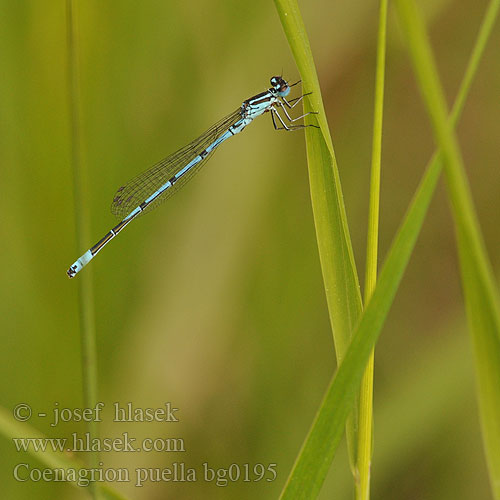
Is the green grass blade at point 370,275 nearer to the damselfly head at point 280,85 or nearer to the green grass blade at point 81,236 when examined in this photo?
the green grass blade at point 81,236

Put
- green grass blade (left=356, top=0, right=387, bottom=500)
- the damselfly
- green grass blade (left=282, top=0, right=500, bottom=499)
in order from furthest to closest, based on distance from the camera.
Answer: the damselfly → green grass blade (left=356, top=0, right=387, bottom=500) → green grass blade (left=282, top=0, right=500, bottom=499)

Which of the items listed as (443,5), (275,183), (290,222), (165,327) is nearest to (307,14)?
(443,5)

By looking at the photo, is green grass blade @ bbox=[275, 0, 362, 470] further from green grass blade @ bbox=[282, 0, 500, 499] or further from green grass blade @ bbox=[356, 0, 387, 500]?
green grass blade @ bbox=[282, 0, 500, 499]

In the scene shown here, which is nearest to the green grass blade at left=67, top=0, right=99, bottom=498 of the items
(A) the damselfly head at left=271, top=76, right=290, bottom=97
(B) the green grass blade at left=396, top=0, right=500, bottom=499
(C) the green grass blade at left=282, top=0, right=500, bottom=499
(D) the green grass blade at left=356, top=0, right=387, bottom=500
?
(C) the green grass blade at left=282, top=0, right=500, bottom=499

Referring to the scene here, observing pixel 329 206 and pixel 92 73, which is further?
pixel 92 73

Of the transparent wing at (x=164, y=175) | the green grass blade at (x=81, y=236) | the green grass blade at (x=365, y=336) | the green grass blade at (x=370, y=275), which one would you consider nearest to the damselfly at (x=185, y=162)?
the transparent wing at (x=164, y=175)

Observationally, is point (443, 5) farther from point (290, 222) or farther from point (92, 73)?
point (92, 73)
